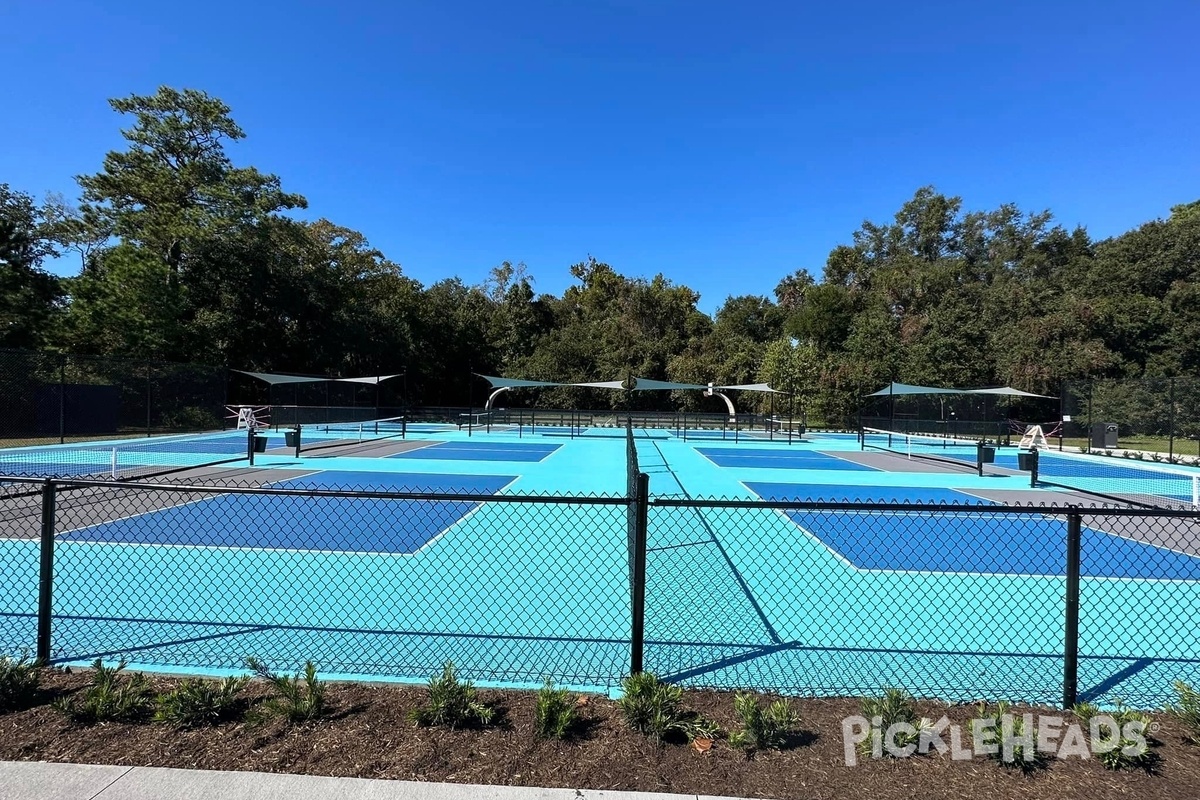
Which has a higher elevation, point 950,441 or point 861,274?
point 861,274

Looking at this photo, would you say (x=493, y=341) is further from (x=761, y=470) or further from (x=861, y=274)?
(x=761, y=470)

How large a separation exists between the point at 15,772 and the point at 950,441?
109 ft

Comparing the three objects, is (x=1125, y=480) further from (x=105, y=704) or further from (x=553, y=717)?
(x=105, y=704)

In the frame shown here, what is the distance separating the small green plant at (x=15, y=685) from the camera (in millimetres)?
3281

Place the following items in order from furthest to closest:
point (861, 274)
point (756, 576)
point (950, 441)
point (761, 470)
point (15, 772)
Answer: point (861, 274) < point (950, 441) < point (761, 470) < point (756, 576) < point (15, 772)

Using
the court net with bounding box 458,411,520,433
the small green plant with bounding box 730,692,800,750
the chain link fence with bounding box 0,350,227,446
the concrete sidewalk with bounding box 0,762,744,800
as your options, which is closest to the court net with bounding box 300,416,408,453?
the court net with bounding box 458,411,520,433

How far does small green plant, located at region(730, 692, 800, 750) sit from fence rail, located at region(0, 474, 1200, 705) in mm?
760

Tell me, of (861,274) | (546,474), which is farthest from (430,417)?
(861,274)

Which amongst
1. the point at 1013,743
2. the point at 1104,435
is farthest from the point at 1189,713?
the point at 1104,435

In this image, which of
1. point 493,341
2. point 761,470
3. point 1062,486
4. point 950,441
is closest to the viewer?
point 1062,486

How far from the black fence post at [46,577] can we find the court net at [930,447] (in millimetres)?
17537

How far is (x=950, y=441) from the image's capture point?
29969mm

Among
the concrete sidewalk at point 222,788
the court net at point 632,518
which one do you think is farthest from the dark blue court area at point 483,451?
the concrete sidewalk at point 222,788

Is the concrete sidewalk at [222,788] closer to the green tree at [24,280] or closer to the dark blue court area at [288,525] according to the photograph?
the dark blue court area at [288,525]
